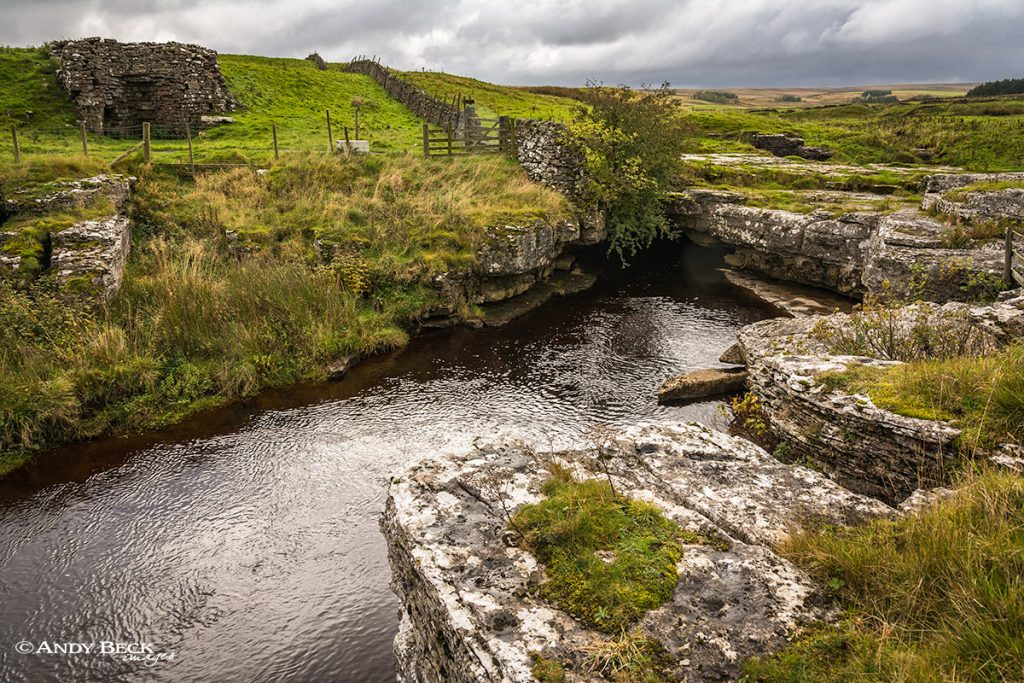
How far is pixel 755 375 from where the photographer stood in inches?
482

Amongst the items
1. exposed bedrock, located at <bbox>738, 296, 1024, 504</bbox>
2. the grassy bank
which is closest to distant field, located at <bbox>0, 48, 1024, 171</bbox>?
the grassy bank

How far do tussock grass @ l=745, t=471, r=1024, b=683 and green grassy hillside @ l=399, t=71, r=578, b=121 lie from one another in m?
39.3

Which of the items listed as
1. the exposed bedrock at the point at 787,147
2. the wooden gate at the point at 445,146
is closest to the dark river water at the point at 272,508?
the wooden gate at the point at 445,146

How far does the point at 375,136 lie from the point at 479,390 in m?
24.6

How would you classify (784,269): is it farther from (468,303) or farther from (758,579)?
(758,579)

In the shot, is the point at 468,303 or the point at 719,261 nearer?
the point at 468,303

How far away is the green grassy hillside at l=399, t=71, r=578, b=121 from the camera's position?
144 ft

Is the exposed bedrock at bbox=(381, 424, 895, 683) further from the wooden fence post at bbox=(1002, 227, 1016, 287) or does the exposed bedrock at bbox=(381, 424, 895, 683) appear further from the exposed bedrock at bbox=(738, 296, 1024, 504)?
the wooden fence post at bbox=(1002, 227, 1016, 287)

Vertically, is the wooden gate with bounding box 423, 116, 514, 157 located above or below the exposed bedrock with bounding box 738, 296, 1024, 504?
above

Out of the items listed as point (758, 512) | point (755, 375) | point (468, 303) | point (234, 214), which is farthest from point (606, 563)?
point (234, 214)

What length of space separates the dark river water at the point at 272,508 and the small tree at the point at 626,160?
28.8 ft

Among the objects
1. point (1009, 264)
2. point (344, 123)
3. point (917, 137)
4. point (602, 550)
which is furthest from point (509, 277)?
point (917, 137)

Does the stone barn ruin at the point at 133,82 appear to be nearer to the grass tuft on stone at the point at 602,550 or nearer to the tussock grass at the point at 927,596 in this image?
the grass tuft on stone at the point at 602,550

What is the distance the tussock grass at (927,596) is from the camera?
12.7 feet
